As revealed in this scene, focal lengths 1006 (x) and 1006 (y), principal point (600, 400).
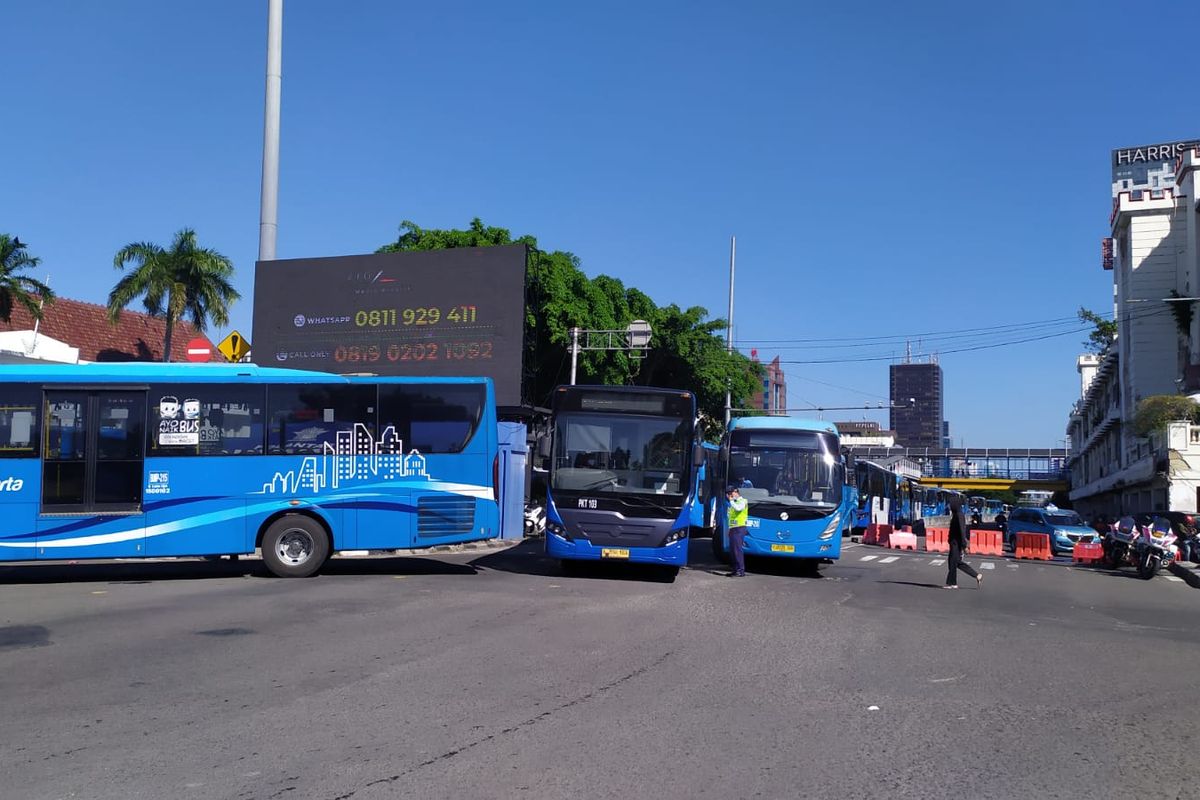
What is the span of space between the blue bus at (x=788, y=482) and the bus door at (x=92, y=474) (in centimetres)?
1023

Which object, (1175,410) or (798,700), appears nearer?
(798,700)

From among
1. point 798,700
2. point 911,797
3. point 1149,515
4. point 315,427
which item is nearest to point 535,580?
point 315,427

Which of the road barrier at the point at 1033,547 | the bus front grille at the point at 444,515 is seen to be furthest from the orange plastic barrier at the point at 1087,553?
the bus front grille at the point at 444,515

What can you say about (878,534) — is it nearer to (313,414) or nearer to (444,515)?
(444,515)

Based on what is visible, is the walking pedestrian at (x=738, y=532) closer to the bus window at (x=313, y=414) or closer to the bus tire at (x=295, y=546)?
the bus window at (x=313, y=414)

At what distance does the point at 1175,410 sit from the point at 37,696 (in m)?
43.5

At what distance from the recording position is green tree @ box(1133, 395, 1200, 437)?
135 feet

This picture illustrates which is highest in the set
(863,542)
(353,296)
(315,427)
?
(353,296)

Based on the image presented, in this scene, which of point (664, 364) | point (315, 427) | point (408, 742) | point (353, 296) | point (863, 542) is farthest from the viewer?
point (664, 364)

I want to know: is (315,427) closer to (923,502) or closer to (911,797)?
(911,797)

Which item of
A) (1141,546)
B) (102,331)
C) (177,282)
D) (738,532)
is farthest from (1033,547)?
(102,331)

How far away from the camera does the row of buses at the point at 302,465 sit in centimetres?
1452

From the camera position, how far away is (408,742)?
6145mm

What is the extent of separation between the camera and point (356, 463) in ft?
50.7
